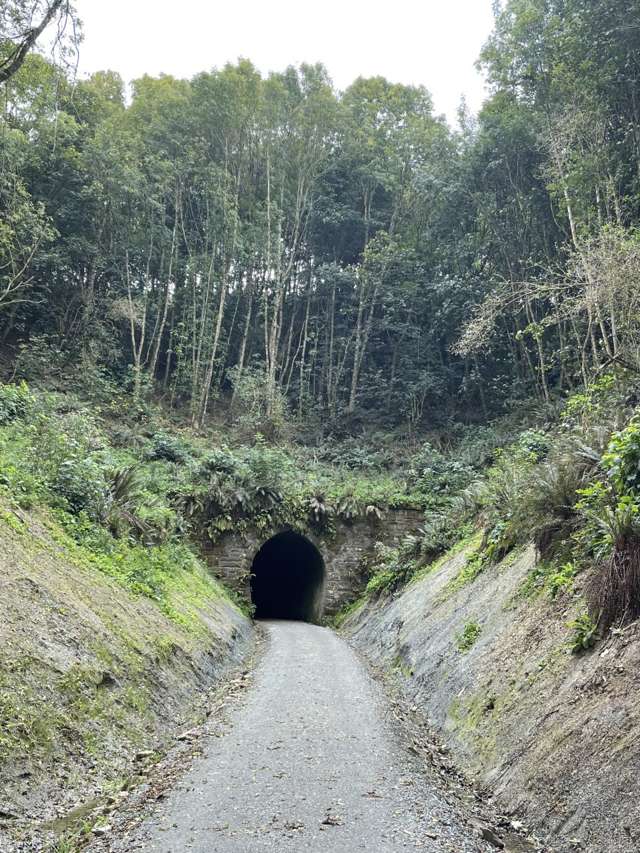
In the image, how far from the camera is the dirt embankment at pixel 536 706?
3.64 m

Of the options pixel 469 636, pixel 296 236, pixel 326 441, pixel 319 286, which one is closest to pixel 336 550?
pixel 326 441

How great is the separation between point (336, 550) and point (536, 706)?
14881mm

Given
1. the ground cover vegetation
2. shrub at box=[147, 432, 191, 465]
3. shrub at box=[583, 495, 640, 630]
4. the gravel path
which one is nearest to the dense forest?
the ground cover vegetation

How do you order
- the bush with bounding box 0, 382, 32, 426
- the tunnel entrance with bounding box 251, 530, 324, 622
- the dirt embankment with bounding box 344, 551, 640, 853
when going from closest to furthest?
the dirt embankment with bounding box 344, 551, 640, 853
the bush with bounding box 0, 382, 32, 426
the tunnel entrance with bounding box 251, 530, 324, 622

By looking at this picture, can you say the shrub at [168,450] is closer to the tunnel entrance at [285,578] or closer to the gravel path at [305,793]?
the tunnel entrance at [285,578]

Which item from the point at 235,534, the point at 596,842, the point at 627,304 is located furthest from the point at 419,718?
the point at 235,534

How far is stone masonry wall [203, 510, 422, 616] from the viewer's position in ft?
61.3

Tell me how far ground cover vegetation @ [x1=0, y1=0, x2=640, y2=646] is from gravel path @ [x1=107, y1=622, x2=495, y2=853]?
388 centimetres

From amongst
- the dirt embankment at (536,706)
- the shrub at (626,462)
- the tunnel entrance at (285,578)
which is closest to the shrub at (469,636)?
the dirt embankment at (536,706)

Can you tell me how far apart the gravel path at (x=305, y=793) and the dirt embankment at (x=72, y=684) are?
58cm

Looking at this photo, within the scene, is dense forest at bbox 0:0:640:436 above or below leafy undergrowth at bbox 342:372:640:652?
above

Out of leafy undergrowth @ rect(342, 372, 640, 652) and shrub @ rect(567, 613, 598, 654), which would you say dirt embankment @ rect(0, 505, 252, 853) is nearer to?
shrub @ rect(567, 613, 598, 654)

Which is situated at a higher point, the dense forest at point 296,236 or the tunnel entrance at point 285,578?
the dense forest at point 296,236

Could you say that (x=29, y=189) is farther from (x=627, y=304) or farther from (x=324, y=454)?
(x=627, y=304)
